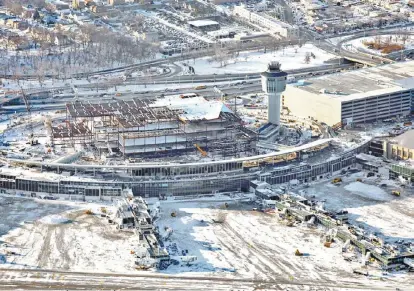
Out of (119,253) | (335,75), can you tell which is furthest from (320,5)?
(119,253)

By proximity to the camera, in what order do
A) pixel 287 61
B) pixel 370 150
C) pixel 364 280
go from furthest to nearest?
pixel 287 61
pixel 370 150
pixel 364 280

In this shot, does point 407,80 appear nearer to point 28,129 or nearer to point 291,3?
point 28,129

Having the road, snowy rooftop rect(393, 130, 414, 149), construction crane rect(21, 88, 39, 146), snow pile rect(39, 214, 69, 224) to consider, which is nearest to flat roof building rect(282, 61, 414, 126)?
snowy rooftop rect(393, 130, 414, 149)

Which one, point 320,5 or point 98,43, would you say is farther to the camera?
point 320,5

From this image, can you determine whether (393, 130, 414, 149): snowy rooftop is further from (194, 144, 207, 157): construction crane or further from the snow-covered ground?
the snow-covered ground

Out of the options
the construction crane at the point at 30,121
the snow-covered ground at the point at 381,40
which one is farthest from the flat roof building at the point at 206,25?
the construction crane at the point at 30,121

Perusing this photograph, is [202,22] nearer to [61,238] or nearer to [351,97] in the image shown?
[351,97]

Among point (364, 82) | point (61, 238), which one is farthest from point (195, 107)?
point (61, 238)
